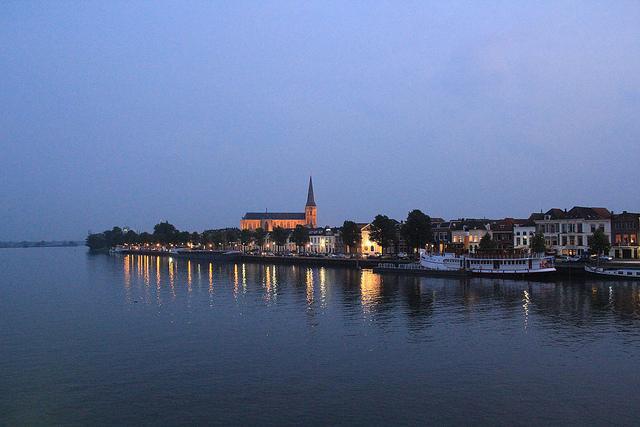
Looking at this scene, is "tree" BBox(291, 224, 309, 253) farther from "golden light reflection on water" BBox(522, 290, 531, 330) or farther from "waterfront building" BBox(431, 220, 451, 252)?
"golden light reflection on water" BBox(522, 290, 531, 330)

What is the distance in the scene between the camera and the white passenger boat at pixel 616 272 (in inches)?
3192

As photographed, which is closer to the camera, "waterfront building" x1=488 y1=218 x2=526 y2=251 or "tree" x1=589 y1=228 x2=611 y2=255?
"tree" x1=589 y1=228 x2=611 y2=255

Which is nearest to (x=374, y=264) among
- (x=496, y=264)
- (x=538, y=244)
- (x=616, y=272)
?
(x=496, y=264)

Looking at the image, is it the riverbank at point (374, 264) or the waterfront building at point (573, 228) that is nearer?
the riverbank at point (374, 264)

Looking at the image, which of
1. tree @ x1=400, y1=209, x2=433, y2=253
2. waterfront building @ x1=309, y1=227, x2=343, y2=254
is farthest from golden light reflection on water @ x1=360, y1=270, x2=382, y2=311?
waterfront building @ x1=309, y1=227, x2=343, y2=254

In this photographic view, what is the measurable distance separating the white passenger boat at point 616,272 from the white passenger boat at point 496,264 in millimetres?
5950

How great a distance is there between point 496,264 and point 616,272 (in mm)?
18259

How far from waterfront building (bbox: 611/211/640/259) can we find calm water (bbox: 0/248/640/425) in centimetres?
4236

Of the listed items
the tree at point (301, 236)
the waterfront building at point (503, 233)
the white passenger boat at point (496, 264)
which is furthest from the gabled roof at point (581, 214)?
the tree at point (301, 236)

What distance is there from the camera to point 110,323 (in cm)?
5156

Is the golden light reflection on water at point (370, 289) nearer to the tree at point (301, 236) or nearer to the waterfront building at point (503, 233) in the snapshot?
the waterfront building at point (503, 233)

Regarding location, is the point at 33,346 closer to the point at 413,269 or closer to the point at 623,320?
the point at 623,320

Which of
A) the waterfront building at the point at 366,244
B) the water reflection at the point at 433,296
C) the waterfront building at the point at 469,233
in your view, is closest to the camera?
the water reflection at the point at 433,296

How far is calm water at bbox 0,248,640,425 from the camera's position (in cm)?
2700
